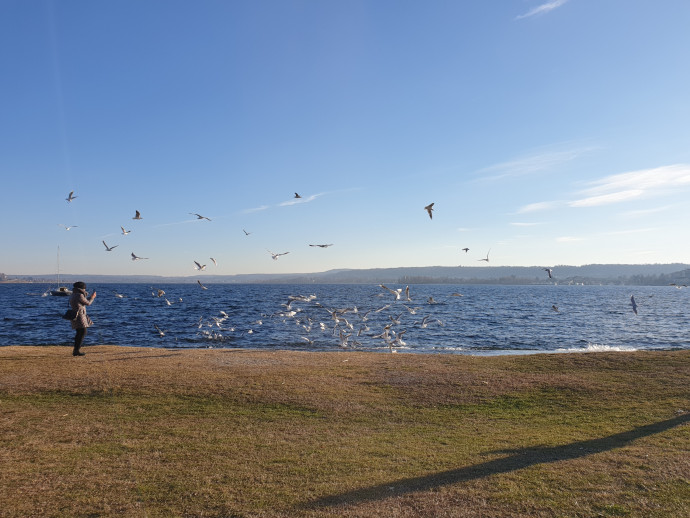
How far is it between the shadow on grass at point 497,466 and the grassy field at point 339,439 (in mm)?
34

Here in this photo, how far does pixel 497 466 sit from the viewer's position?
773 centimetres

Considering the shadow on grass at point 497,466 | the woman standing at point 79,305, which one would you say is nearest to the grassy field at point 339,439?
the shadow on grass at point 497,466

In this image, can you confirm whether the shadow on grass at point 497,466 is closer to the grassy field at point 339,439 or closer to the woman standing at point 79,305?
the grassy field at point 339,439

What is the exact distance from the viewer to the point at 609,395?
1292 cm

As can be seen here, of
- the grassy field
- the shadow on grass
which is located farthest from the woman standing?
the shadow on grass

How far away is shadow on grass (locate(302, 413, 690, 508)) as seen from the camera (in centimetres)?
654

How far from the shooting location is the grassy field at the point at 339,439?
20.9ft

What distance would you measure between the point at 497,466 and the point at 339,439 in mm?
2937

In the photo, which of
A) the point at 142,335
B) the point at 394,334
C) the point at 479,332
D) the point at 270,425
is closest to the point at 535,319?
the point at 479,332

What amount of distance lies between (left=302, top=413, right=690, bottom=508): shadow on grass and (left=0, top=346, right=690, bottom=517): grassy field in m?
0.03

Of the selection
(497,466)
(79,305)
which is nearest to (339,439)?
(497,466)

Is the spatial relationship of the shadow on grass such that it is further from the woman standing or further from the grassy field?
the woman standing

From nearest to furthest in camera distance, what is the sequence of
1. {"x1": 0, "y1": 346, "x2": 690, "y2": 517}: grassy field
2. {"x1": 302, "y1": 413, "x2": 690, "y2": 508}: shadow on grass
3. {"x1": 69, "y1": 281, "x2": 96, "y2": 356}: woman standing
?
{"x1": 0, "y1": 346, "x2": 690, "y2": 517}: grassy field
{"x1": 302, "y1": 413, "x2": 690, "y2": 508}: shadow on grass
{"x1": 69, "y1": 281, "x2": 96, "y2": 356}: woman standing

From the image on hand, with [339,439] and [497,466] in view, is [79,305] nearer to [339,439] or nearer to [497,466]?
[339,439]
